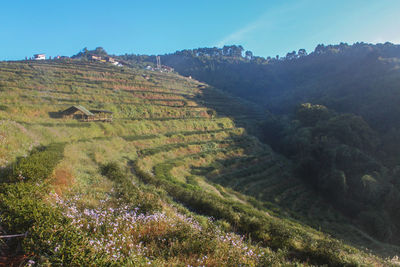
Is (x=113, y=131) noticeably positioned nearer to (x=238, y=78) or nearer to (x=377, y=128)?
(x=377, y=128)

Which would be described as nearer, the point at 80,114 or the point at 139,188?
the point at 139,188

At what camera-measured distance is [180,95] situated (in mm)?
72312

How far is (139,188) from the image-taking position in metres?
12.9

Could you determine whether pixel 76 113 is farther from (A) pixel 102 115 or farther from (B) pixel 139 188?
(B) pixel 139 188

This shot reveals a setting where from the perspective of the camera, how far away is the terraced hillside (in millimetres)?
5266

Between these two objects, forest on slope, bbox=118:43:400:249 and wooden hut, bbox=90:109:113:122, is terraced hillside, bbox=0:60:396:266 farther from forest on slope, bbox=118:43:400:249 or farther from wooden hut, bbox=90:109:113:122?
forest on slope, bbox=118:43:400:249

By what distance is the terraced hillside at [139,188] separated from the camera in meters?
5.27

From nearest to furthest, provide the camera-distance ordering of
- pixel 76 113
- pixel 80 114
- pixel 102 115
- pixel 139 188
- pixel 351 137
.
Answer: pixel 139 188 → pixel 76 113 → pixel 80 114 → pixel 102 115 → pixel 351 137

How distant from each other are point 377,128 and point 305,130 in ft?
62.2

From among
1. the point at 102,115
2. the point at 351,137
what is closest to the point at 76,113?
the point at 102,115

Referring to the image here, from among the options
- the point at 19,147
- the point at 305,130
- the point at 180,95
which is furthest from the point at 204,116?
the point at 19,147

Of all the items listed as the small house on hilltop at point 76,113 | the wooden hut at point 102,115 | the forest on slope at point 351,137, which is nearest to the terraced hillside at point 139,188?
the small house on hilltop at point 76,113

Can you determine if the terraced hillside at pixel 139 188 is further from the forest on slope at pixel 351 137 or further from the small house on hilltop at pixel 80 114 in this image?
the forest on slope at pixel 351 137

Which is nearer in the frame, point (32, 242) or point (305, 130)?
point (32, 242)
